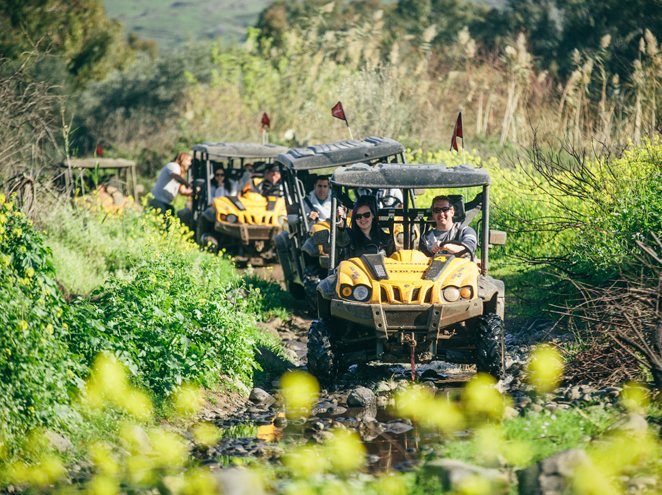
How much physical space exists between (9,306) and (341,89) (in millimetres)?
18187

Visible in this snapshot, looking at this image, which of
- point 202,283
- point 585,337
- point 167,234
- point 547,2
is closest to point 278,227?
point 167,234

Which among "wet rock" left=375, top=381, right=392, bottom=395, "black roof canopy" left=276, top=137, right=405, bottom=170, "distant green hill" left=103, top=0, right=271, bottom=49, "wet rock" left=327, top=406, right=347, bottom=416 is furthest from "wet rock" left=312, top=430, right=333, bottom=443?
"distant green hill" left=103, top=0, right=271, bottom=49

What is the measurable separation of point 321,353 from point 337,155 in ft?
13.0

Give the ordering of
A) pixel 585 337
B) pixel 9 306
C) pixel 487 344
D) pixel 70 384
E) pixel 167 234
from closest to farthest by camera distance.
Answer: pixel 9 306
pixel 70 384
pixel 487 344
pixel 585 337
pixel 167 234

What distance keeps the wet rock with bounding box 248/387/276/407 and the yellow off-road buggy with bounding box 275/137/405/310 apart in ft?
9.31

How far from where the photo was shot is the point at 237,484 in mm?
6145

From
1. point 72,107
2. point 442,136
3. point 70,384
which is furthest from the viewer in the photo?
point 72,107

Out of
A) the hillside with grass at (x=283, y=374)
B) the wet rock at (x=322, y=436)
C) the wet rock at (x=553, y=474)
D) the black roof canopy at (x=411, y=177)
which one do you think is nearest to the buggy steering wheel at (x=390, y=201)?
the hillside with grass at (x=283, y=374)

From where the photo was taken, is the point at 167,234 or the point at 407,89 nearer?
the point at 167,234

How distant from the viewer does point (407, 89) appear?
80.5ft

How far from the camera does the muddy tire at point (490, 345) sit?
941 centimetres

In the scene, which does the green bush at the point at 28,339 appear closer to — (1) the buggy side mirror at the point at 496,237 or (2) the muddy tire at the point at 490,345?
(2) the muddy tire at the point at 490,345

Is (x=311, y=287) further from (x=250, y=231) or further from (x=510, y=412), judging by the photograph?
A: (x=510, y=412)

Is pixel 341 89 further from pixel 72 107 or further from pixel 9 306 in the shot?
pixel 9 306
